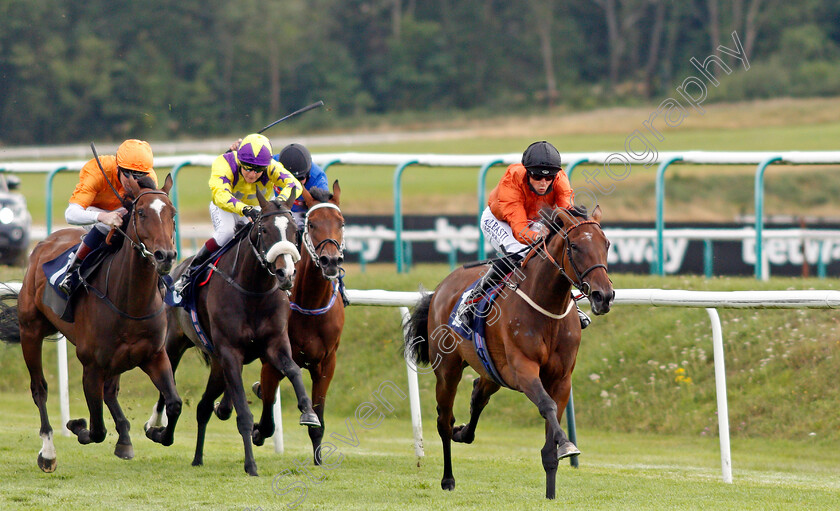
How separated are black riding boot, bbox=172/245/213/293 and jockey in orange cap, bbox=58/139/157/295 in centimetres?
50

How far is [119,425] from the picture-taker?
20.2 feet

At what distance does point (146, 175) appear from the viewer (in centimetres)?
592

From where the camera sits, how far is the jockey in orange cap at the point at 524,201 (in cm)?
543

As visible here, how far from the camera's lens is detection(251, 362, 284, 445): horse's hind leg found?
20.5 ft

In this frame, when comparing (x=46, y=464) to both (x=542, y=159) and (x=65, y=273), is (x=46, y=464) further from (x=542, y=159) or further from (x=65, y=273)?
(x=542, y=159)

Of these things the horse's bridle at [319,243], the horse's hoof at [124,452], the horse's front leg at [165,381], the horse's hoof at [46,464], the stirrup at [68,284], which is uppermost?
the horse's bridle at [319,243]

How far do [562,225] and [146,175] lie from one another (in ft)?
7.46

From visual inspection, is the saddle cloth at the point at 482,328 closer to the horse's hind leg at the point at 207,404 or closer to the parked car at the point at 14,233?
the horse's hind leg at the point at 207,404

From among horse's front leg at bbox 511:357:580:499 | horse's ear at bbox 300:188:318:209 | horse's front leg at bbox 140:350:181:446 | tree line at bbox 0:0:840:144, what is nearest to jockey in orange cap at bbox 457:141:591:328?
horse's front leg at bbox 511:357:580:499

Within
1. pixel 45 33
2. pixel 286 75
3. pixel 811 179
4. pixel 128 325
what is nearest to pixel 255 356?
pixel 128 325

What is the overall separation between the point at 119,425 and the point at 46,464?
43 centimetres

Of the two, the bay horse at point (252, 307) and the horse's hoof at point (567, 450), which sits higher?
the bay horse at point (252, 307)

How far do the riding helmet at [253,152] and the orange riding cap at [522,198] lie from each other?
1.34m

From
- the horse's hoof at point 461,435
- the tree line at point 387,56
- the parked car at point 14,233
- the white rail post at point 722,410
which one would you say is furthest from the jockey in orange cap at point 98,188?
the tree line at point 387,56
